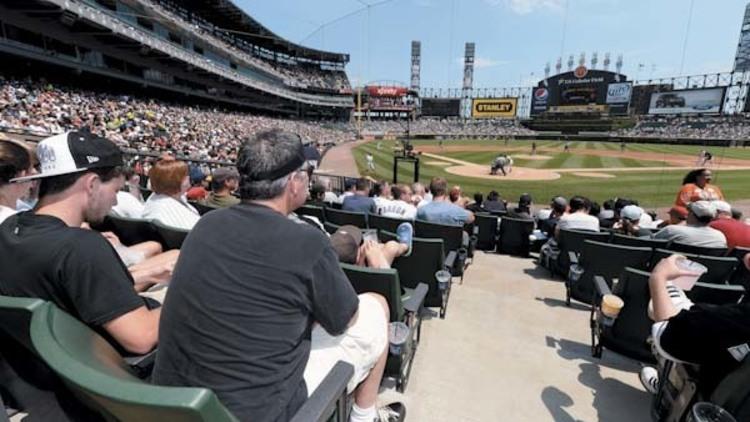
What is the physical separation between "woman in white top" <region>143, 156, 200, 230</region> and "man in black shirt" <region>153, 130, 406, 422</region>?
2.60m

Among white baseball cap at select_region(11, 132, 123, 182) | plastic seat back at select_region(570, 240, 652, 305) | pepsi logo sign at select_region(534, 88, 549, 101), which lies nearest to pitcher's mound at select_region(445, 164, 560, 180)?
plastic seat back at select_region(570, 240, 652, 305)

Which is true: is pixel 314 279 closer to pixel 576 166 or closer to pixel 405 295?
pixel 405 295

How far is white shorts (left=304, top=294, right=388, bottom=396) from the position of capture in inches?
72.3

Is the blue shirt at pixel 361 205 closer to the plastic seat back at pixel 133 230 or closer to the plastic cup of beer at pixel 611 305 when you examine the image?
the plastic seat back at pixel 133 230

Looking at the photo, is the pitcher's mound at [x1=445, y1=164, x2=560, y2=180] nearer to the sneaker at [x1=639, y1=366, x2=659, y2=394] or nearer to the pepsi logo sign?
the sneaker at [x1=639, y1=366, x2=659, y2=394]

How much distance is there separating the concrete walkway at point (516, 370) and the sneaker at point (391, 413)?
1.26ft

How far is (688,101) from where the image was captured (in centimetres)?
6306

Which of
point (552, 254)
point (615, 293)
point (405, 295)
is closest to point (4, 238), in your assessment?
point (405, 295)

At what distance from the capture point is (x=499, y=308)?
448 cm

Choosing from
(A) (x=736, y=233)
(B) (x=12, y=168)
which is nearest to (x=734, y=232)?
(A) (x=736, y=233)

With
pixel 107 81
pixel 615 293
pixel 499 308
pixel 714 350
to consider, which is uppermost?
pixel 107 81

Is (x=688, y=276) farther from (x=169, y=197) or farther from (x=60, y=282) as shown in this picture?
(x=169, y=197)

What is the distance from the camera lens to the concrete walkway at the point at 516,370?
277cm

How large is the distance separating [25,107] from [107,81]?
18024 millimetres
